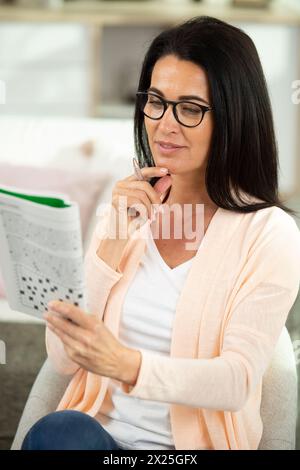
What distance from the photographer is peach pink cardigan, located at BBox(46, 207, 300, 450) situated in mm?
1135

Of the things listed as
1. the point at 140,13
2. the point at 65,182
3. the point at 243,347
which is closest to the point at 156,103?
the point at 243,347

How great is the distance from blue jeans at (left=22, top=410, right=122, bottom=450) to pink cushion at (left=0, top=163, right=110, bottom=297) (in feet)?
3.37

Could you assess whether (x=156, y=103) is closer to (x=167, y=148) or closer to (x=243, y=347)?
(x=167, y=148)

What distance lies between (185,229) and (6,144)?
1.12m

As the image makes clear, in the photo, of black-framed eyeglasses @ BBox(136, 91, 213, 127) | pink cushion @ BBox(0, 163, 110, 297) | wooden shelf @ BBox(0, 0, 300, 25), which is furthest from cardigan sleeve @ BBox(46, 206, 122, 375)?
wooden shelf @ BBox(0, 0, 300, 25)

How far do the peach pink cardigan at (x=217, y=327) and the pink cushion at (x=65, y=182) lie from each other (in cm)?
85

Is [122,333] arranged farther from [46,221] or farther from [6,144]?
[6,144]

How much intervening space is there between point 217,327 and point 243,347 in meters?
0.08

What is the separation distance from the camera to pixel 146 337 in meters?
1.29

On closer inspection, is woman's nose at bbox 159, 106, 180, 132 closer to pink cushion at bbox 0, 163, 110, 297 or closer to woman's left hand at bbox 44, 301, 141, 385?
woman's left hand at bbox 44, 301, 141, 385

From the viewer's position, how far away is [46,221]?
104 cm

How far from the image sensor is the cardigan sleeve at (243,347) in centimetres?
112

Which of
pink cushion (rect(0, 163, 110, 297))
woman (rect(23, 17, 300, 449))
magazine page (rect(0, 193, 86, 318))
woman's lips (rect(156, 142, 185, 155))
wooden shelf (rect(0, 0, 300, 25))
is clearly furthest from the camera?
wooden shelf (rect(0, 0, 300, 25))
